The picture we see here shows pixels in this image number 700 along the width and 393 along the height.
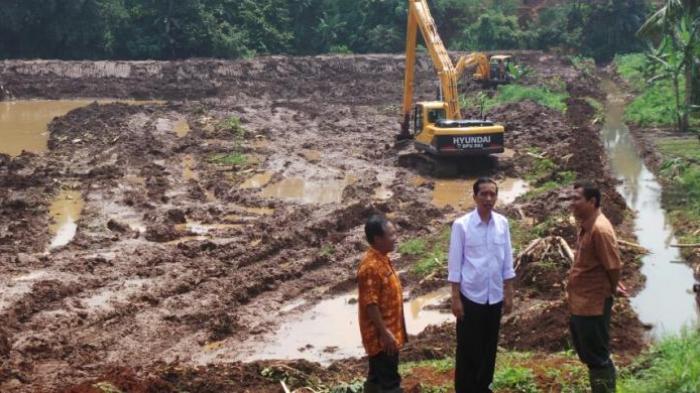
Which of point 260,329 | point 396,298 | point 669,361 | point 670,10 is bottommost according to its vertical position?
point 260,329

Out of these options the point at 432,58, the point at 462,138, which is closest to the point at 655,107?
the point at 432,58

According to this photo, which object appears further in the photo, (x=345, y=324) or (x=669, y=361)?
(x=345, y=324)

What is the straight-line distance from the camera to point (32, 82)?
41.0 metres

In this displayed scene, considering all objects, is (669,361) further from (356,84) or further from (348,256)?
(356,84)

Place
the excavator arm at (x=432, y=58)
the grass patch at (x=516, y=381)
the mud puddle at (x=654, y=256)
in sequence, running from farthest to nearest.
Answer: the excavator arm at (x=432, y=58) → the mud puddle at (x=654, y=256) → the grass patch at (x=516, y=381)

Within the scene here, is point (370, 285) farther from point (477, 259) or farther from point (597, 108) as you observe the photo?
point (597, 108)

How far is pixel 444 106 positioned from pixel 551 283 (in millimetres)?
10993

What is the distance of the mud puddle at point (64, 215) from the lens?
1608 cm

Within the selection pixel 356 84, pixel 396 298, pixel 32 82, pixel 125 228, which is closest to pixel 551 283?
pixel 396 298

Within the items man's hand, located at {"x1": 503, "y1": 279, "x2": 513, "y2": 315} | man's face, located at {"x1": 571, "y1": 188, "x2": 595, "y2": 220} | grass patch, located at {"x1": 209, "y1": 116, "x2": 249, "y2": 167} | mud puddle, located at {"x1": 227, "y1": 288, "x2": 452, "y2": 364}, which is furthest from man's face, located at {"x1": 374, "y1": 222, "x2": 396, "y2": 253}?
grass patch, located at {"x1": 209, "y1": 116, "x2": 249, "y2": 167}

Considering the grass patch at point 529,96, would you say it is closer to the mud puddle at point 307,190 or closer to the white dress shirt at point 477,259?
the mud puddle at point 307,190

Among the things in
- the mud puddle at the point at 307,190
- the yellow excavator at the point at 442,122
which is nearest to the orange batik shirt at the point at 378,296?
the mud puddle at the point at 307,190

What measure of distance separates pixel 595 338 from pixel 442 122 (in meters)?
15.1

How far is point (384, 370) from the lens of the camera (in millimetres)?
6188
